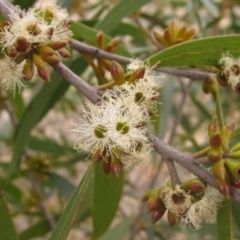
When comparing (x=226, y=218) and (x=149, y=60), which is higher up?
(x=149, y=60)

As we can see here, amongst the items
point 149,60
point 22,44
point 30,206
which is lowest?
point 30,206

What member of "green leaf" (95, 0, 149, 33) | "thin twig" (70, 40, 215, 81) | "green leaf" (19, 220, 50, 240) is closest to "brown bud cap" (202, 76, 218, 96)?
"thin twig" (70, 40, 215, 81)

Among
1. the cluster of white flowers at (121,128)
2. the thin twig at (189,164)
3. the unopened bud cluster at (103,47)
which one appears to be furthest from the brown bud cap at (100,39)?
the thin twig at (189,164)

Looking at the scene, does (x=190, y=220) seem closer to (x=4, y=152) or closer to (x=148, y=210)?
(x=148, y=210)

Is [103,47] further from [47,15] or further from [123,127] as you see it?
[123,127]

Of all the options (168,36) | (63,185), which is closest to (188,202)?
(168,36)

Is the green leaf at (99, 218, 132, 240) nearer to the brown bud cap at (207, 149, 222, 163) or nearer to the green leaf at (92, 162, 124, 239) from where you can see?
Result: the green leaf at (92, 162, 124, 239)

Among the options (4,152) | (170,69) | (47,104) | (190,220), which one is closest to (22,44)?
(170,69)

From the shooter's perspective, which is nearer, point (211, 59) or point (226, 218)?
point (226, 218)
